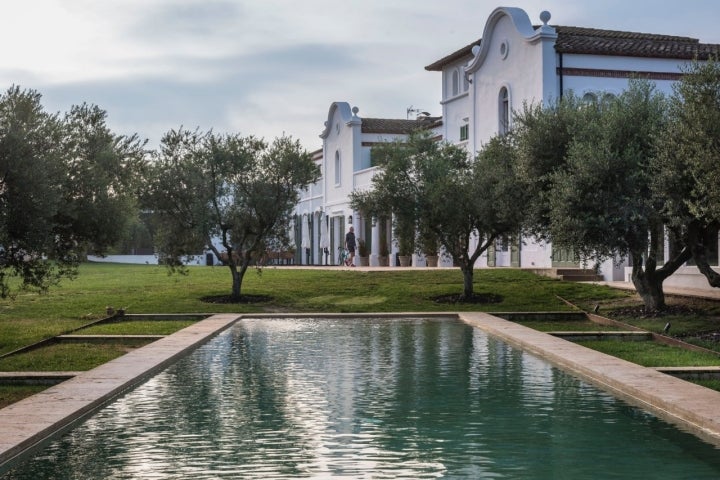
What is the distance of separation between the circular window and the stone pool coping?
18.9 meters

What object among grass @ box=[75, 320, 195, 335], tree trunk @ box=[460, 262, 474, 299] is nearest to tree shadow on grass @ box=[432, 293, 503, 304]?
tree trunk @ box=[460, 262, 474, 299]

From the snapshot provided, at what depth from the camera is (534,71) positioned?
1236 inches

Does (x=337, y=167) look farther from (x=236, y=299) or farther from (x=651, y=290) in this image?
(x=651, y=290)

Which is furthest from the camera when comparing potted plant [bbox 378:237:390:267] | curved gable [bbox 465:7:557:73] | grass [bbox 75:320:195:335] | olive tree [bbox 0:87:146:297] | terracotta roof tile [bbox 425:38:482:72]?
potted plant [bbox 378:237:390:267]

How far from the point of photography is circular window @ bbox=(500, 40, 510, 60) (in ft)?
110

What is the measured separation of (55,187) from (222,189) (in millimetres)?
10774

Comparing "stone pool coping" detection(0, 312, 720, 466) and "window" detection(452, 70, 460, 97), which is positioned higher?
"window" detection(452, 70, 460, 97)

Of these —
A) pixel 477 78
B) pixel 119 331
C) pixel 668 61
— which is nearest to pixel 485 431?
pixel 119 331

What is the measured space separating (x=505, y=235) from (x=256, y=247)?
6.75 meters

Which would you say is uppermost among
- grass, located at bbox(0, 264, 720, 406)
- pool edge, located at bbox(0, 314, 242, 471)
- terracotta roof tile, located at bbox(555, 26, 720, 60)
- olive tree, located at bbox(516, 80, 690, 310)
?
terracotta roof tile, located at bbox(555, 26, 720, 60)

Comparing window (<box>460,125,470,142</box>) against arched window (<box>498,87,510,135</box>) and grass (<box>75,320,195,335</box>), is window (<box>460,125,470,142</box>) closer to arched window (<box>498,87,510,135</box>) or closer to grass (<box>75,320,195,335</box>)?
arched window (<box>498,87,510,135</box>)

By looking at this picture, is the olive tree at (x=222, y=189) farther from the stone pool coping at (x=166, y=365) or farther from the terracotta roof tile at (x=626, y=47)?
the terracotta roof tile at (x=626, y=47)

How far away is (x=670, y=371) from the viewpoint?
39.1ft

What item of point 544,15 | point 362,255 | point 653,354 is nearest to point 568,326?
point 653,354
